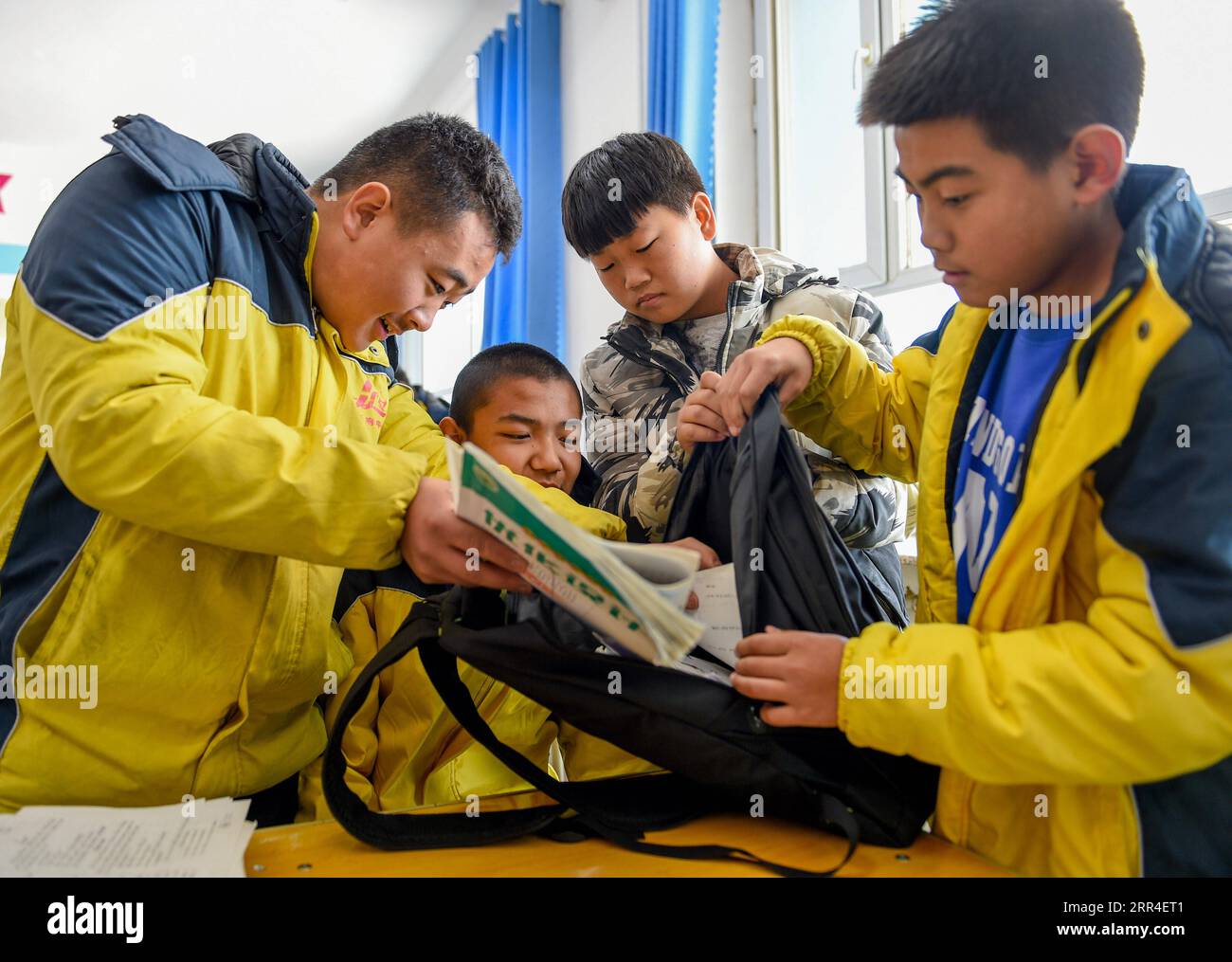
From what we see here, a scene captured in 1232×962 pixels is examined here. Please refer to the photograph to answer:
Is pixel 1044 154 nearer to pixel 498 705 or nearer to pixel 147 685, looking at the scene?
pixel 498 705

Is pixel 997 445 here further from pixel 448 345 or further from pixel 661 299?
pixel 448 345

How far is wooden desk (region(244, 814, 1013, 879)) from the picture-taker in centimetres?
71

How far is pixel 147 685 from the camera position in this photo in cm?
91

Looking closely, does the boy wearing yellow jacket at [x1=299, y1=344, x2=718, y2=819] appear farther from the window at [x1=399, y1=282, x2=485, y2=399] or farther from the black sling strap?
the window at [x1=399, y1=282, x2=485, y2=399]

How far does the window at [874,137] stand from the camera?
161cm

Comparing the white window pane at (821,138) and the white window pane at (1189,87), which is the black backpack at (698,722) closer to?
the white window pane at (1189,87)

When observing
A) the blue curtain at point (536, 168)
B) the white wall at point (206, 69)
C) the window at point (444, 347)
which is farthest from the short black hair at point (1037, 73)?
the window at point (444, 347)

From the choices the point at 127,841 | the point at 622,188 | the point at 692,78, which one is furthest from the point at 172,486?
the point at 692,78

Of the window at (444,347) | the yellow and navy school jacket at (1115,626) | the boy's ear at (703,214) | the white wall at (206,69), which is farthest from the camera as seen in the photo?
the window at (444,347)

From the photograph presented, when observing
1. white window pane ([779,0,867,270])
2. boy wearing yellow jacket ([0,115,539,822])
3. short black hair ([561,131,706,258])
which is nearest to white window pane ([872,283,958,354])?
white window pane ([779,0,867,270])

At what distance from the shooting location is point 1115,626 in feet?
1.98

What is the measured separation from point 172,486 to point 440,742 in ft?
1.62

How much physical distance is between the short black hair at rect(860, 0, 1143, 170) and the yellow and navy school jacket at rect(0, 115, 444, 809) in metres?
0.59

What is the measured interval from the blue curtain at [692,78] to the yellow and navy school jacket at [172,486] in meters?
1.75
